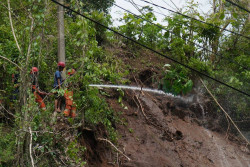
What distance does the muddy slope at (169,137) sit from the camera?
1102 cm

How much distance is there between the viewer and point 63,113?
8.59 meters

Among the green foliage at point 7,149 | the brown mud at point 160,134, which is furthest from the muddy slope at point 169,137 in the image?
the green foliage at point 7,149

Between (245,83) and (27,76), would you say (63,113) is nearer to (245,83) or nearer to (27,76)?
(27,76)

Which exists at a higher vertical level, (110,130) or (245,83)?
(245,83)

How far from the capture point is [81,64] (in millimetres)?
7758

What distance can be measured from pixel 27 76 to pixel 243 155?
32.6 feet

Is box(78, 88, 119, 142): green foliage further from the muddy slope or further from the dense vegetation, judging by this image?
the muddy slope

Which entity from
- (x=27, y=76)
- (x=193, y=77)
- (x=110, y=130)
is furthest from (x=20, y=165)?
(x=193, y=77)

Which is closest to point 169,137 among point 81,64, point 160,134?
point 160,134

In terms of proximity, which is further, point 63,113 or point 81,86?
point 81,86

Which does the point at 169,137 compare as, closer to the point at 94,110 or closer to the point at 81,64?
the point at 94,110

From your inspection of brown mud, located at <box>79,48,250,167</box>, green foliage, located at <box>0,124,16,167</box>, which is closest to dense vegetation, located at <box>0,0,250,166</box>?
green foliage, located at <box>0,124,16,167</box>

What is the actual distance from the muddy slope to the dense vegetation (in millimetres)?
673

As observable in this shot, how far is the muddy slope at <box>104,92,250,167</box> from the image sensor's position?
11.0 meters
